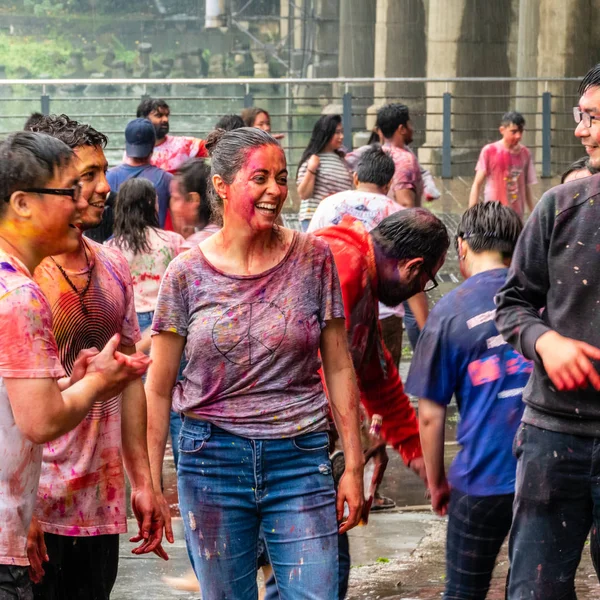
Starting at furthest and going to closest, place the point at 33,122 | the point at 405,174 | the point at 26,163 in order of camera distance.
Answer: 1. the point at 405,174
2. the point at 33,122
3. the point at 26,163

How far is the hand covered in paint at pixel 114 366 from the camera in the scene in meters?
3.24

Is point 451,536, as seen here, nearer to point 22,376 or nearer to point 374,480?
point 374,480

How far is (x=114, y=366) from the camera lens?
10.6 feet

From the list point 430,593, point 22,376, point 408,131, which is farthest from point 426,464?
point 408,131

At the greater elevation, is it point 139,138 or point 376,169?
point 139,138

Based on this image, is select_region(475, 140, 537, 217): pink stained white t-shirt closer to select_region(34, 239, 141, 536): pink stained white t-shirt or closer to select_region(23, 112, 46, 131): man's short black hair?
select_region(23, 112, 46, 131): man's short black hair

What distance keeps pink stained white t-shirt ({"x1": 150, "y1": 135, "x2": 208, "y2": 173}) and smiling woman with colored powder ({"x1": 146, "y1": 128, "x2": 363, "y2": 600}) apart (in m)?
5.96

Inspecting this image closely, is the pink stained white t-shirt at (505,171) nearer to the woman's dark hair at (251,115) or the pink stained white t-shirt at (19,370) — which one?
the woman's dark hair at (251,115)

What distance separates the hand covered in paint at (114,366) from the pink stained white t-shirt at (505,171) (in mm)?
9544

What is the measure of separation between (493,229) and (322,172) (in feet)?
17.7

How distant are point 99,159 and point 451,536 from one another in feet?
5.86

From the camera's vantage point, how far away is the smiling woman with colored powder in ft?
12.9

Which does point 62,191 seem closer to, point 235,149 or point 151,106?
point 235,149

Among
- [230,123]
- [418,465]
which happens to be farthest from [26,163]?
[230,123]
